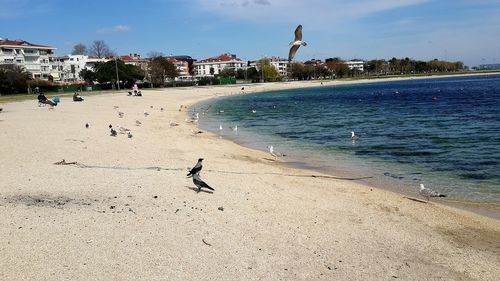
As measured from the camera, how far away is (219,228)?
7.84 m

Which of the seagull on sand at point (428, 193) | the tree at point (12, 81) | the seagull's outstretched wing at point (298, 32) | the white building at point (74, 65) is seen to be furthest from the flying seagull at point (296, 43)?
the white building at point (74, 65)

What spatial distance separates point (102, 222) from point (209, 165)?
6620 millimetres

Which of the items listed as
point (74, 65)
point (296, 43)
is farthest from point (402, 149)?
point (74, 65)

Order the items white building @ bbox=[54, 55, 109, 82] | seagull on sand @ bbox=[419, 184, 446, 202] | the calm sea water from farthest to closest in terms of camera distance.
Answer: white building @ bbox=[54, 55, 109, 82] → the calm sea water → seagull on sand @ bbox=[419, 184, 446, 202]

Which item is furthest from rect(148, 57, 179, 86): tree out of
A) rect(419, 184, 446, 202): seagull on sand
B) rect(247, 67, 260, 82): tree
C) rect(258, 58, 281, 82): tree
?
rect(419, 184, 446, 202): seagull on sand

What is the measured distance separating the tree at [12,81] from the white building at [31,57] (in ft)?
116

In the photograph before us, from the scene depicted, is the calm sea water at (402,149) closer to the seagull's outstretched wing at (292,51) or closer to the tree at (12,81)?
the seagull's outstretched wing at (292,51)

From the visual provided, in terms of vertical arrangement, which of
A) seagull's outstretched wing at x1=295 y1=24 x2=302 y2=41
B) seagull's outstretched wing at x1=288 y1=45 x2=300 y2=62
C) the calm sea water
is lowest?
the calm sea water

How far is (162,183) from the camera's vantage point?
10.7 m

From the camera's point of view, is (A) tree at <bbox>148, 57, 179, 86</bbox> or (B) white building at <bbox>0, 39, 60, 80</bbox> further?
(A) tree at <bbox>148, 57, 179, 86</bbox>

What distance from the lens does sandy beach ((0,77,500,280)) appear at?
6.33 meters

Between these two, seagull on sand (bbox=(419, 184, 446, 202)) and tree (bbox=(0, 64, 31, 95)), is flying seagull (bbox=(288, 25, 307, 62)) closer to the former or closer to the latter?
seagull on sand (bbox=(419, 184, 446, 202))

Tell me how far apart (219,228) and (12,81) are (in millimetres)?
83892

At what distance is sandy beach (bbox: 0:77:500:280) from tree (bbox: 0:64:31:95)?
75.1 m
